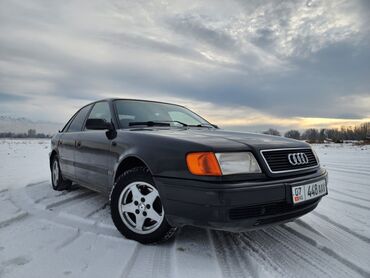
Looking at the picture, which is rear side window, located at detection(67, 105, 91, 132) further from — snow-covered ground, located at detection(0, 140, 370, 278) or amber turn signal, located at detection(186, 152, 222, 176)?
amber turn signal, located at detection(186, 152, 222, 176)

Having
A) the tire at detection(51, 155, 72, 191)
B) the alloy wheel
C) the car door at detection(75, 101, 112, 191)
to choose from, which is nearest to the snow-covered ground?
the alloy wheel

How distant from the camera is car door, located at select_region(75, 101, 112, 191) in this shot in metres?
3.12

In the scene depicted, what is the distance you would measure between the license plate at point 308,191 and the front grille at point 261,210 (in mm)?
82

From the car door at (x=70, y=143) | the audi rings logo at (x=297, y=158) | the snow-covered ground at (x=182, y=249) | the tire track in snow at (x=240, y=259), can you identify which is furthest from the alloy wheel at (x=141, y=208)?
the car door at (x=70, y=143)

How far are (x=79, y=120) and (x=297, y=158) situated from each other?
328cm

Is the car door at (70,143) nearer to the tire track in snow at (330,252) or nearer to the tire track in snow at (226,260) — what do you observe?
the tire track in snow at (226,260)

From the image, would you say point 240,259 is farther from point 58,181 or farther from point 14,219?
point 58,181

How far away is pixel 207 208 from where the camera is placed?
1.98 metres

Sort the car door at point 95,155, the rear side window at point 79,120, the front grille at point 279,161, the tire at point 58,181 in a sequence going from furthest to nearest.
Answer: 1. the tire at point 58,181
2. the rear side window at point 79,120
3. the car door at point 95,155
4. the front grille at point 279,161

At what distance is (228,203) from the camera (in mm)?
1936

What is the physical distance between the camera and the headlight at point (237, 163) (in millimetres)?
2054

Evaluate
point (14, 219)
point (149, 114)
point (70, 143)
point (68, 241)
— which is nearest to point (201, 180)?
point (68, 241)

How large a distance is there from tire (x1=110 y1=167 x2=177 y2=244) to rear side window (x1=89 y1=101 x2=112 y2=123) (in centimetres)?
103

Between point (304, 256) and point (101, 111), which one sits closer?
point (304, 256)
